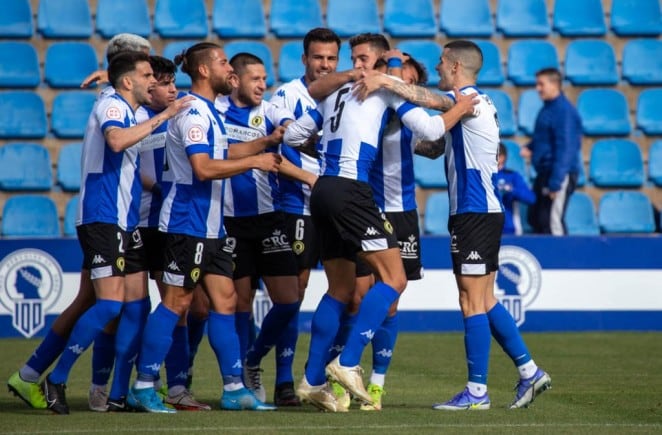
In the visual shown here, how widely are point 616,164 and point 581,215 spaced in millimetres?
954

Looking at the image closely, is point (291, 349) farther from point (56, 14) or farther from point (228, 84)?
point (56, 14)

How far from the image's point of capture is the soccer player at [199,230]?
6.85m

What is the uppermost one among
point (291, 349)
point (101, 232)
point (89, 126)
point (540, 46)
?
point (540, 46)

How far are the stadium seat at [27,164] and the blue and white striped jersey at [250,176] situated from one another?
20.5 ft

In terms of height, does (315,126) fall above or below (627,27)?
below

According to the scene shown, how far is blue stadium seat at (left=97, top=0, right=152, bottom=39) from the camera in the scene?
47.8 feet

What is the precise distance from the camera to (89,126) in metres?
7.11

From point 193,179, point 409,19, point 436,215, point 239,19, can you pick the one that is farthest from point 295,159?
point 409,19

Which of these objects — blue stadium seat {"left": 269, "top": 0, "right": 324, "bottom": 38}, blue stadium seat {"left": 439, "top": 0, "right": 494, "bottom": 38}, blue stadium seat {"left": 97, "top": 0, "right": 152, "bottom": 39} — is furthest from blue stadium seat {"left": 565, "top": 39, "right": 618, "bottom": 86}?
blue stadium seat {"left": 97, "top": 0, "right": 152, "bottom": 39}

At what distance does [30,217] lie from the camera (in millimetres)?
13289

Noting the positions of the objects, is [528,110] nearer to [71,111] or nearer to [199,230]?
[71,111]

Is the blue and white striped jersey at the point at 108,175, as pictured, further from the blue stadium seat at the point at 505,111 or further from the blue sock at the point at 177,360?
the blue stadium seat at the point at 505,111

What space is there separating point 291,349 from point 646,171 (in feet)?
27.5

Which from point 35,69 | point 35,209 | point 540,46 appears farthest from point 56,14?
point 540,46
